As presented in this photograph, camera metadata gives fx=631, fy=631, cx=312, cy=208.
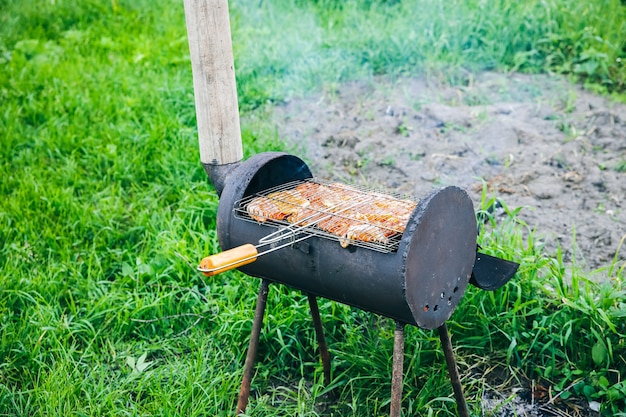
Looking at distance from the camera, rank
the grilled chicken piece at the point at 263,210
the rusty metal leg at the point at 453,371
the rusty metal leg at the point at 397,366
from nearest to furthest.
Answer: the rusty metal leg at the point at 397,366, the grilled chicken piece at the point at 263,210, the rusty metal leg at the point at 453,371

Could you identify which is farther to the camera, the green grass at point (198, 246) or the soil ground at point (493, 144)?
the soil ground at point (493, 144)

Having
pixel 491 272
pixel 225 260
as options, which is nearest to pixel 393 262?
pixel 225 260

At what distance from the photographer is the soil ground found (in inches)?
160

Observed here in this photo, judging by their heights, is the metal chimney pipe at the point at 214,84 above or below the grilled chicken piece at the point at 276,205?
above

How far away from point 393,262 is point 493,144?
3033mm

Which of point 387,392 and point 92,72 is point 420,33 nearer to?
point 92,72

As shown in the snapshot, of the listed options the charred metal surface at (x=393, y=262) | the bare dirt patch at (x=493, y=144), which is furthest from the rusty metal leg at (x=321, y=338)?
the bare dirt patch at (x=493, y=144)

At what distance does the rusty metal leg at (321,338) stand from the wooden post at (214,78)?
781mm

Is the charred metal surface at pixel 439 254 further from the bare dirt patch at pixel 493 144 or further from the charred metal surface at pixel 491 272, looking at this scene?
the bare dirt patch at pixel 493 144

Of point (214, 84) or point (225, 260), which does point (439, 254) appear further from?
point (214, 84)

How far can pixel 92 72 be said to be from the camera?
6.45 metres

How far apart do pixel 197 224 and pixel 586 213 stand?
257 cm

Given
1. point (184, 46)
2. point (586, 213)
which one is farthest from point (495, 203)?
point (184, 46)

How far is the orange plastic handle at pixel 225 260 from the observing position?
213cm
